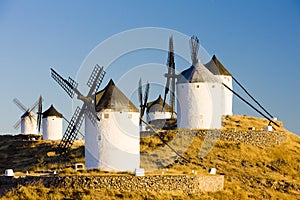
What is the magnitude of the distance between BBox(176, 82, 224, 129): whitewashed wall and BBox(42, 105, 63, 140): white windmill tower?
18.1 meters

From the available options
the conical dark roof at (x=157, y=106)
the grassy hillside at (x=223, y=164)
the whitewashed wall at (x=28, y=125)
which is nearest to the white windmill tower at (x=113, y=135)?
the grassy hillside at (x=223, y=164)

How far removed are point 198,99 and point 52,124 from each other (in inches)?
788

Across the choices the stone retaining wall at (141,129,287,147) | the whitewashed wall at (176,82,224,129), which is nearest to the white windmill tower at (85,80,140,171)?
the stone retaining wall at (141,129,287,147)

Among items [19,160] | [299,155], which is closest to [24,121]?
[19,160]

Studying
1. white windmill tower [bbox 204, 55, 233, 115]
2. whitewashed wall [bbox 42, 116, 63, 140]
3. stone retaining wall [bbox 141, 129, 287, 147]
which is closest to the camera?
stone retaining wall [bbox 141, 129, 287, 147]

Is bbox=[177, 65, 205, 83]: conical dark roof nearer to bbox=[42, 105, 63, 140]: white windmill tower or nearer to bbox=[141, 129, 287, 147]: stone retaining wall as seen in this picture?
bbox=[141, 129, 287, 147]: stone retaining wall

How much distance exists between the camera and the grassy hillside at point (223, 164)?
989 inches

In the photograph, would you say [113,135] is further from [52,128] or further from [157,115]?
[157,115]

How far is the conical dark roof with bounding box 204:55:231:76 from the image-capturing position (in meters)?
44.3

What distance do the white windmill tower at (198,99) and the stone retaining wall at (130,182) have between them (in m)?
11.5

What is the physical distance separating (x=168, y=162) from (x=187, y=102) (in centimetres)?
674

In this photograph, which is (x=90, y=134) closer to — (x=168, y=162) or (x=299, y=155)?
(x=168, y=162)

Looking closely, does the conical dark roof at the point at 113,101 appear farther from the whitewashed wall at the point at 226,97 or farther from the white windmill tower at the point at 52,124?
the white windmill tower at the point at 52,124

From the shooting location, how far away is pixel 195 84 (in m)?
37.7
